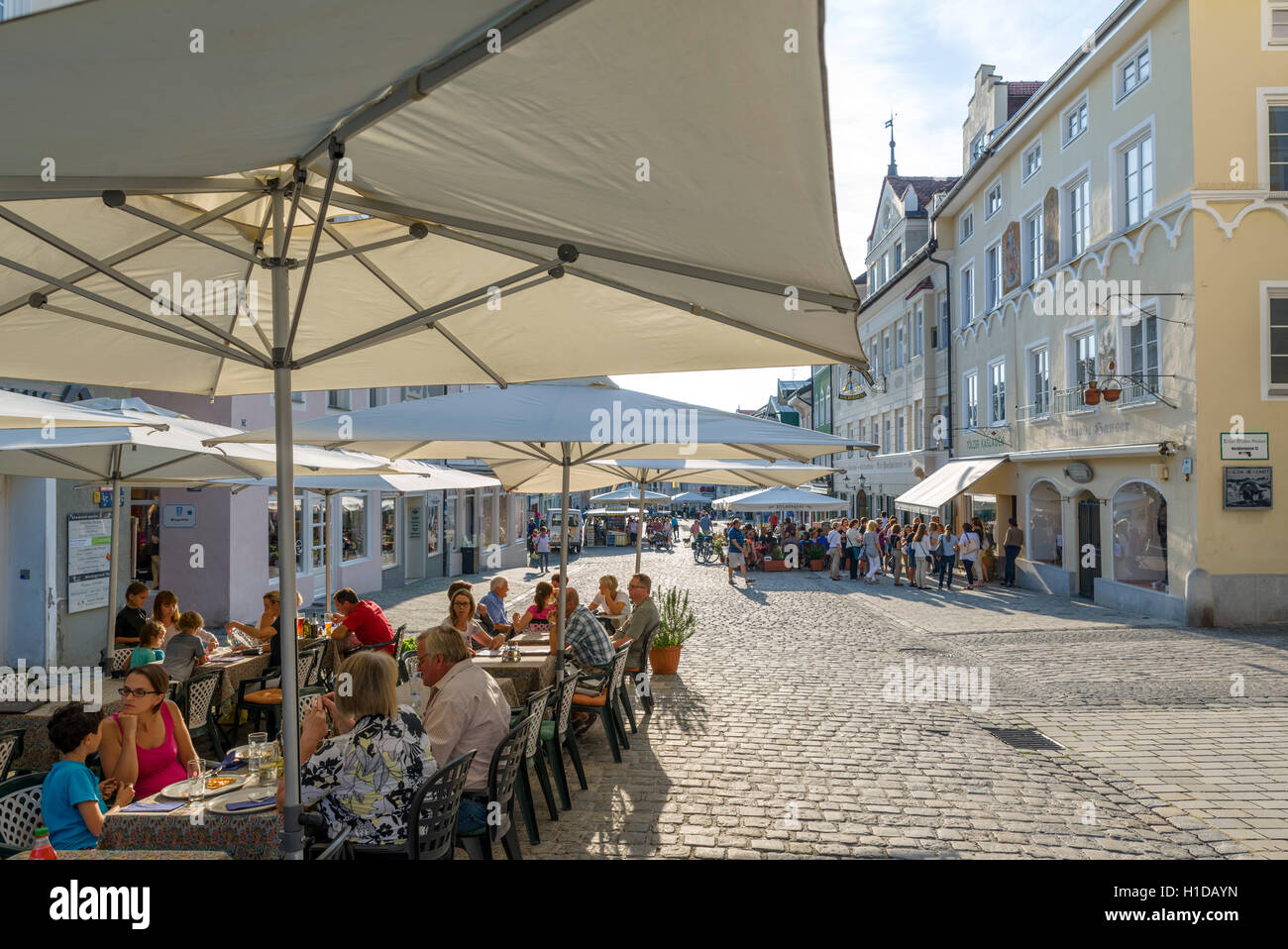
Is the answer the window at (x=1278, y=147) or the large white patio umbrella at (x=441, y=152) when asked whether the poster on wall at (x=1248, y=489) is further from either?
the large white patio umbrella at (x=441, y=152)

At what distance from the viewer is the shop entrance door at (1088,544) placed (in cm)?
2038

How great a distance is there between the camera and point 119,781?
484 centimetres

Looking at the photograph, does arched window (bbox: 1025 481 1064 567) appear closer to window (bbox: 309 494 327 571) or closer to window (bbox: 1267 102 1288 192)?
window (bbox: 1267 102 1288 192)

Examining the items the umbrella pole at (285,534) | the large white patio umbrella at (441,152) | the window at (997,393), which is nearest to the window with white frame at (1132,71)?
the window at (997,393)

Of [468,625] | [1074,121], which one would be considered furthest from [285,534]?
[1074,121]

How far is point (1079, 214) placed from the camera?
20484 millimetres

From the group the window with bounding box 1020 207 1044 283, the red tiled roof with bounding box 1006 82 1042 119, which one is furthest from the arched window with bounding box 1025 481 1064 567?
the red tiled roof with bounding box 1006 82 1042 119

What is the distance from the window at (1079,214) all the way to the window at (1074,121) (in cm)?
117

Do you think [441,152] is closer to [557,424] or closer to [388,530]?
[557,424]

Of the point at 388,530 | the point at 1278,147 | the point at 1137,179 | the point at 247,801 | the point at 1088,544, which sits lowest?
the point at 247,801

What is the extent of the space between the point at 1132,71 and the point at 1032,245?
556cm

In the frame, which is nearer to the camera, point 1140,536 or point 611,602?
point 611,602

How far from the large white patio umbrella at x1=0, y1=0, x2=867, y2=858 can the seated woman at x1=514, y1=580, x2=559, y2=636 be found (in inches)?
248

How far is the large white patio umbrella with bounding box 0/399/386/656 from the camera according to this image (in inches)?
267
